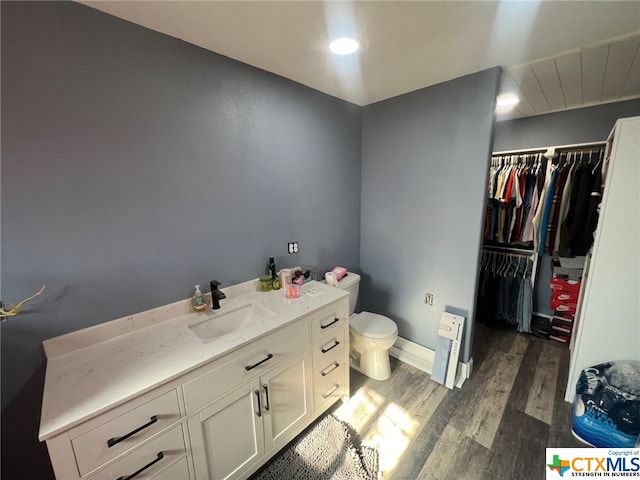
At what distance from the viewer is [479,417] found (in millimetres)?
1711

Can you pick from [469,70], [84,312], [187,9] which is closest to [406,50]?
[469,70]

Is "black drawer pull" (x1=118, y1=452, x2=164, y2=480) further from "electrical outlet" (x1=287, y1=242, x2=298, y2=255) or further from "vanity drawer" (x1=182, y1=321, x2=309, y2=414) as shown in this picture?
"electrical outlet" (x1=287, y1=242, x2=298, y2=255)

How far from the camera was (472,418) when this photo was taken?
5.60 ft

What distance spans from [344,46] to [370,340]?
1934 millimetres

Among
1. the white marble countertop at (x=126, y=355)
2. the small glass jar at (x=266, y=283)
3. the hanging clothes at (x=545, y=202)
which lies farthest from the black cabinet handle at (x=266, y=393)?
the hanging clothes at (x=545, y=202)

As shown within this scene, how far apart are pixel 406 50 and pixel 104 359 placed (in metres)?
2.15

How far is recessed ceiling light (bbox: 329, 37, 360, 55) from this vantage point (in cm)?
134

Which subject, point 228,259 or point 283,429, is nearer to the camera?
point 283,429

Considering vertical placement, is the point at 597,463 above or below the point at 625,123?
below

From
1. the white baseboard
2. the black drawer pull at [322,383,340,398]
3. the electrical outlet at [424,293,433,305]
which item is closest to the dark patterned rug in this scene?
the black drawer pull at [322,383,340,398]

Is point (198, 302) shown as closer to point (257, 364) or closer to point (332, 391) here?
point (257, 364)

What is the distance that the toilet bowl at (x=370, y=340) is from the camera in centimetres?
197

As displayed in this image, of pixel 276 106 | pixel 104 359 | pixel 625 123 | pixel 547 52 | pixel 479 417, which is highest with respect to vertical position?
pixel 547 52

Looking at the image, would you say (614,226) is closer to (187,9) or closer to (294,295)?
(294,295)
